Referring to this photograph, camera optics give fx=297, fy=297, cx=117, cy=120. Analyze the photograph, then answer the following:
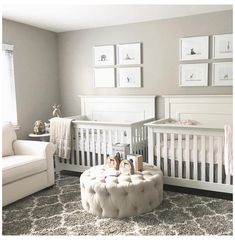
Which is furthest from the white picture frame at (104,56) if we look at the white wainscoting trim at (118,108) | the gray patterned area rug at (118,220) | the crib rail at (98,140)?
the gray patterned area rug at (118,220)

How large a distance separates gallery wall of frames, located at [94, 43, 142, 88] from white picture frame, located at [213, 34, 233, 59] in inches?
42.4

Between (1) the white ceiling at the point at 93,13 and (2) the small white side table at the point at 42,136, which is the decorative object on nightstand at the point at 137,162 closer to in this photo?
(2) the small white side table at the point at 42,136

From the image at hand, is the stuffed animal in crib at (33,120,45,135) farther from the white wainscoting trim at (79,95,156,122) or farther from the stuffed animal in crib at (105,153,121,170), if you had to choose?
the stuffed animal in crib at (105,153,121,170)

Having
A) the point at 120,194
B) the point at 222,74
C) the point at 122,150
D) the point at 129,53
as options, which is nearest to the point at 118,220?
the point at 120,194

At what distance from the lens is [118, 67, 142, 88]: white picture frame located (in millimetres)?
4508

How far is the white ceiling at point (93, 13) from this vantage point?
3.59 meters

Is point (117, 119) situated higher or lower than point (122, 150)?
higher

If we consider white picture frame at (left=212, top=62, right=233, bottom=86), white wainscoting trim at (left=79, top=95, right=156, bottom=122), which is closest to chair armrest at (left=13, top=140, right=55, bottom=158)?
white wainscoting trim at (left=79, top=95, right=156, bottom=122)

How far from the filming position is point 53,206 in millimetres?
3002

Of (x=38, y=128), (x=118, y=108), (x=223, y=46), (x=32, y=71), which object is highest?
(x=223, y=46)

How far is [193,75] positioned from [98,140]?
1599mm

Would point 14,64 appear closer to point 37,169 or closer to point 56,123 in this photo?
point 56,123

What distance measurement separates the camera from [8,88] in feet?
13.7

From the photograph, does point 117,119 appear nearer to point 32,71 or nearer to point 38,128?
point 38,128
